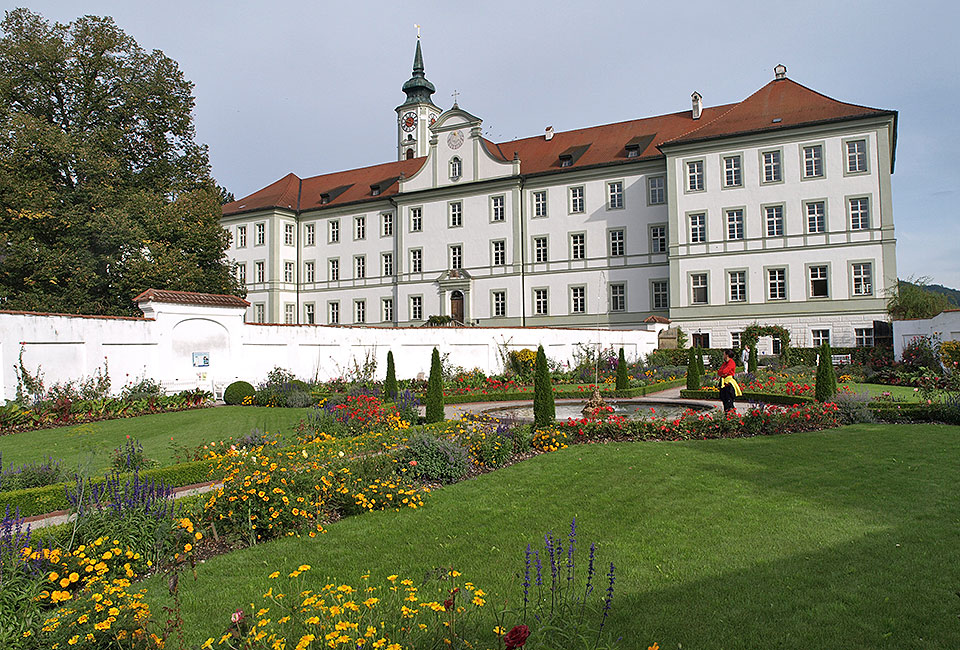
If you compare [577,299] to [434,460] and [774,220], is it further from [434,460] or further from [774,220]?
[434,460]

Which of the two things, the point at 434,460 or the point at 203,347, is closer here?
the point at 434,460

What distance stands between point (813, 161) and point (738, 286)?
6813 millimetres

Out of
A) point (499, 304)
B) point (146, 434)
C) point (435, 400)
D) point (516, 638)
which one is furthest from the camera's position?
point (499, 304)

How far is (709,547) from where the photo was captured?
532cm

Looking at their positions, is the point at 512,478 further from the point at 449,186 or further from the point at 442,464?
the point at 449,186

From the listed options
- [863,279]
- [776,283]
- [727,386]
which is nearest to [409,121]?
[776,283]

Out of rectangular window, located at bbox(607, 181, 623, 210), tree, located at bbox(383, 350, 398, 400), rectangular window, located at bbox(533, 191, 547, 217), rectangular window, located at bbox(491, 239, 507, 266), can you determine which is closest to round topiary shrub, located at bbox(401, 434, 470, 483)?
tree, located at bbox(383, 350, 398, 400)

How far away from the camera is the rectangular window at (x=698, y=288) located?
32.8 m

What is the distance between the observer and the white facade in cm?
3033

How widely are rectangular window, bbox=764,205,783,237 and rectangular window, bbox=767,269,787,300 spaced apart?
1.82m

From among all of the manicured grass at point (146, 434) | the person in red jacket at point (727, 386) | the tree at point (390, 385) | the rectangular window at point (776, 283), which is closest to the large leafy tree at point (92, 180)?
the manicured grass at point (146, 434)

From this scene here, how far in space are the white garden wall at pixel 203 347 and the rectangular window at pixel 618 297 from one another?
40.6 ft

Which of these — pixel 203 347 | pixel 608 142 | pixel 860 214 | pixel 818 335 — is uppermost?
pixel 608 142

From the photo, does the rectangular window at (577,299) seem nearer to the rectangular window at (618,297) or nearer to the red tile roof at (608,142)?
the rectangular window at (618,297)
